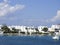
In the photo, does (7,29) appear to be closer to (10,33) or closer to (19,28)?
(10,33)

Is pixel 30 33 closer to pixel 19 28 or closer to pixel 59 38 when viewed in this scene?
→ pixel 19 28

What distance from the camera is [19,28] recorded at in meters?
188

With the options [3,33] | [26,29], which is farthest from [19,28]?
[3,33]

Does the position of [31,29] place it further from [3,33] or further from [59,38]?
[59,38]

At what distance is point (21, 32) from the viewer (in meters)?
183

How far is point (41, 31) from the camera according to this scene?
597ft

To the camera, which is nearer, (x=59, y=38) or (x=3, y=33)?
(x=59, y=38)

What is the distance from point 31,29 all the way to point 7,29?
22845mm

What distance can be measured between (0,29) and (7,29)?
10.5m

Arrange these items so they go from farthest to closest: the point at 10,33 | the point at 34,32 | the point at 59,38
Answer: the point at 34,32, the point at 10,33, the point at 59,38

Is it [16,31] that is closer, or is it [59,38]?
[59,38]

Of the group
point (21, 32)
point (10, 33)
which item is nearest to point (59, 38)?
point (10, 33)

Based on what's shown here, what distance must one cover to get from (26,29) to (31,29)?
3.47 meters

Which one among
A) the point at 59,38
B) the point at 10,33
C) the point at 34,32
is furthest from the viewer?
the point at 34,32
